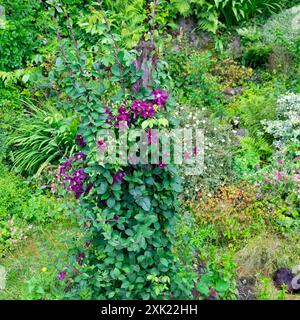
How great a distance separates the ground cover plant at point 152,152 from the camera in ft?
11.7

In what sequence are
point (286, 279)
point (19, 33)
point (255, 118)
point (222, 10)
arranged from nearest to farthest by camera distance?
point (286, 279), point (255, 118), point (19, 33), point (222, 10)

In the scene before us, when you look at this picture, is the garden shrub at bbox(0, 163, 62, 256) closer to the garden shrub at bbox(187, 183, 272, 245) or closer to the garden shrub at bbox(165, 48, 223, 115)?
the garden shrub at bbox(187, 183, 272, 245)

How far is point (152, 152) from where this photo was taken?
3545mm

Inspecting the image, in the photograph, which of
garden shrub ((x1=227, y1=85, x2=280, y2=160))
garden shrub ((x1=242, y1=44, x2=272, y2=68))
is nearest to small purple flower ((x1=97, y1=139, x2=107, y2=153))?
garden shrub ((x1=227, y1=85, x2=280, y2=160))

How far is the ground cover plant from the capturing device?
11.7 feet

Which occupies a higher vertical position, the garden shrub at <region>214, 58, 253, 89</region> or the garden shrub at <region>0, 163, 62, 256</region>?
the garden shrub at <region>214, 58, 253, 89</region>

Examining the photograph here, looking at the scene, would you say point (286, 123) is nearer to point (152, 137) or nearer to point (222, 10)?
point (222, 10)

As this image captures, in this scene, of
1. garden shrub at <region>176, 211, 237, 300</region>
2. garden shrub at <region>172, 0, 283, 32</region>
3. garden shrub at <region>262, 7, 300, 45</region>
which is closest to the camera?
garden shrub at <region>176, 211, 237, 300</region>

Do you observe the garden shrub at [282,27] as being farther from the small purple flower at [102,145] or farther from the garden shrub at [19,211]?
the small purple flower at [102,145]

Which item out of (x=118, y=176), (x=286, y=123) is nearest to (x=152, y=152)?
(x=118, y=176)

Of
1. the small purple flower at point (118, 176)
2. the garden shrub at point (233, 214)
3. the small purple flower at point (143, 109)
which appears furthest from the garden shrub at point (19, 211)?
the small purple flower at point (143, 109)

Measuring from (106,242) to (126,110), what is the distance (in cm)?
97

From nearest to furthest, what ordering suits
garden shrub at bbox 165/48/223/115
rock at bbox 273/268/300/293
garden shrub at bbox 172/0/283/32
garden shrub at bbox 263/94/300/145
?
Answer: rock at bbox 273/268/300/293 → garden shrub at bbox 263/94/300/145 → garden shrub at bbox 165/48/223/115 → garden shrub at bbox 172/0/283/32

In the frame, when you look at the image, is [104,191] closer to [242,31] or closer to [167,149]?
[167,149]
